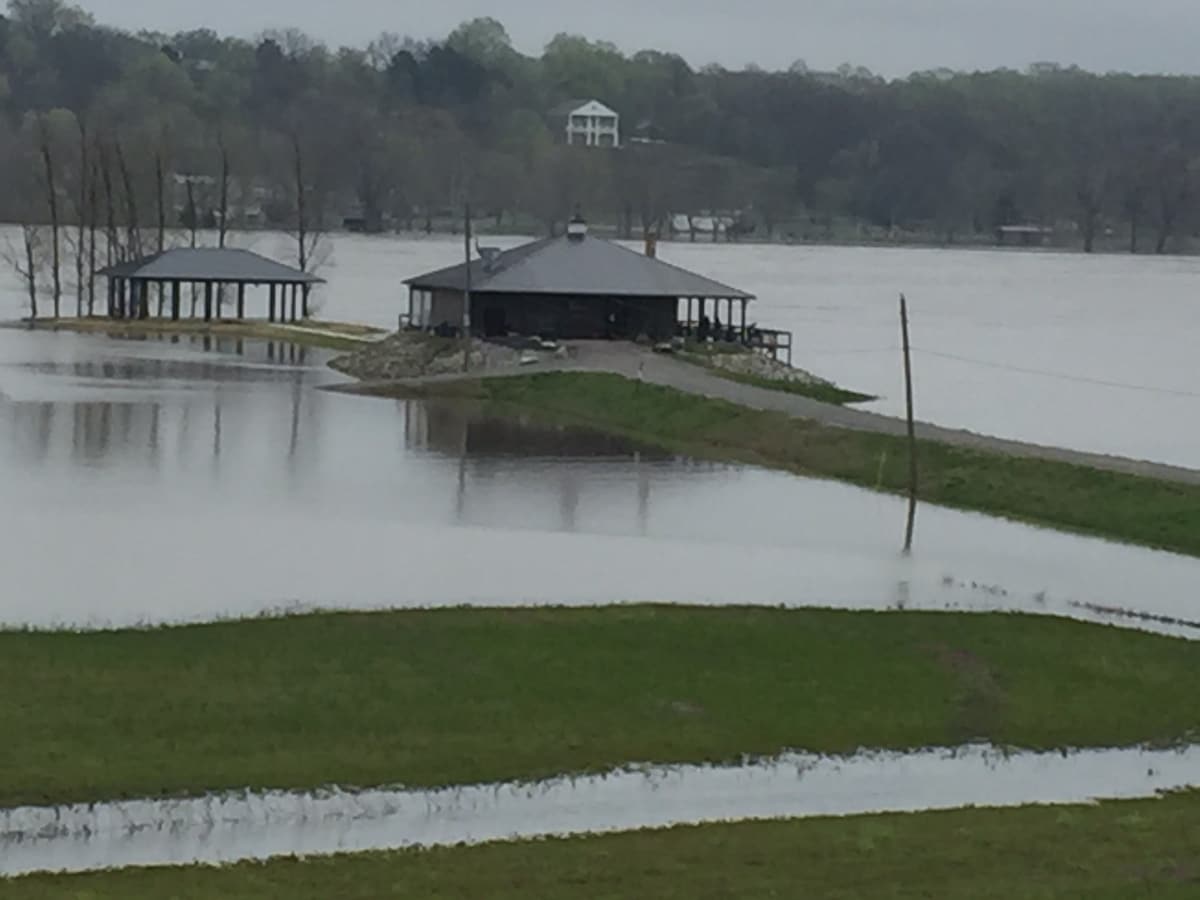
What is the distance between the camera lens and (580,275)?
54.2 meters

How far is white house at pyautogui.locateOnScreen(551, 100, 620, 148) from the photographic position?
619 ft

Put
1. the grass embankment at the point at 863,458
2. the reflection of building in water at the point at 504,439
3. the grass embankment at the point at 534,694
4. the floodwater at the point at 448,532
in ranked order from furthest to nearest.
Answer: the reflection of building in water at the point at 504,439
the grass embankment at the point at 863,458
the floodwater at the point at 448,532
the grass embankment at the point at 534,694

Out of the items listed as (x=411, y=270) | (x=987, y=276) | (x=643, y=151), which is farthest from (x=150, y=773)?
(x=643, y=151)

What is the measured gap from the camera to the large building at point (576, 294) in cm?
5378

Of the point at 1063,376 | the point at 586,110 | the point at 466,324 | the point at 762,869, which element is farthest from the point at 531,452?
the point at 586,110

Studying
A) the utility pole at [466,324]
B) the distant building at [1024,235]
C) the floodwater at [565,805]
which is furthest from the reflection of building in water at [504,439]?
the distant building at [1024,235]

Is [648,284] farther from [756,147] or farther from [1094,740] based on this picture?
[756,147]

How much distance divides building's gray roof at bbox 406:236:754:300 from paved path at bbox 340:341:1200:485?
4.59 feet

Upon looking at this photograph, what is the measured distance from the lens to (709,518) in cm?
2988

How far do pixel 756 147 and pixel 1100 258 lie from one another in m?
27.0

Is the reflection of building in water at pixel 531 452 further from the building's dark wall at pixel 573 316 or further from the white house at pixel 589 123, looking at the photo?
the white house at pixel 589 123

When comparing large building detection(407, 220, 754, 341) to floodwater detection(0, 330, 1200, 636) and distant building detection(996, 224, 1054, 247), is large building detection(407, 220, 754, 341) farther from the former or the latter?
distant building detection(996, 224, 1054, 247)

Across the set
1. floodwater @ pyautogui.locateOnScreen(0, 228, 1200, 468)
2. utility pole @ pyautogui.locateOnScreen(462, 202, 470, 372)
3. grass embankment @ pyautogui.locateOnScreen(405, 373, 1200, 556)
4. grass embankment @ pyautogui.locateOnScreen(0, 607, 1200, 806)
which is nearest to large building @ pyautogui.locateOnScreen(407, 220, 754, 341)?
utility pole @ pyautogui.locateOnScreen(462, 202, 470, 372)

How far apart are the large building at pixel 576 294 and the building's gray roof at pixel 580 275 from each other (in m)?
0.02
